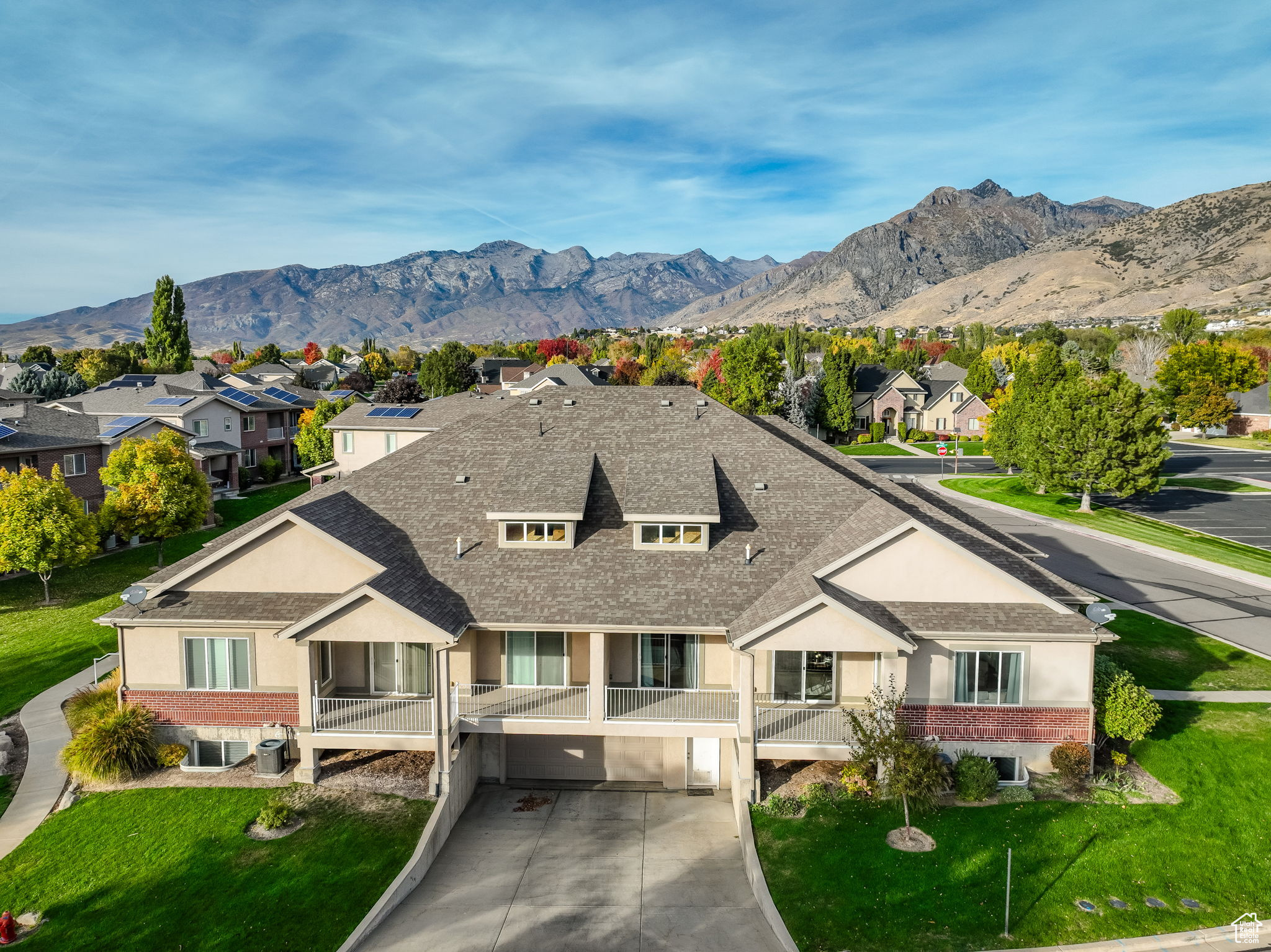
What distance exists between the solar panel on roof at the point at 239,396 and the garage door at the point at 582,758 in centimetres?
5066

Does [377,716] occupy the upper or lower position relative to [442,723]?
lower

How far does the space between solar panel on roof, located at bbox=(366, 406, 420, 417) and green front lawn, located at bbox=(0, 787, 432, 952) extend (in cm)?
3391

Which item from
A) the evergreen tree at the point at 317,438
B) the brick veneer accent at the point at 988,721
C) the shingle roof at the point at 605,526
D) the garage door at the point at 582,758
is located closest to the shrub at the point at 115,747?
the shingle roof at the point at 605,526

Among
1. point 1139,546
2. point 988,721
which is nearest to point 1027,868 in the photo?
point 988,721

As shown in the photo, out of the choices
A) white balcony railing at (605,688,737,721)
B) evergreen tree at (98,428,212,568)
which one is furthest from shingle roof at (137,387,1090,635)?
evergreen tree at (98,428,212,568)

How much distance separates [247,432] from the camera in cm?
6134

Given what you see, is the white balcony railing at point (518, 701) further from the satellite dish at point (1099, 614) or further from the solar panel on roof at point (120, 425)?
the solar panel on roof at point (120, 425)

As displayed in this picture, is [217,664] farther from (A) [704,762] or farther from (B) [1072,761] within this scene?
(B) [1072,761]

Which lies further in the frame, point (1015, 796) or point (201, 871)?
point (1015, 796)

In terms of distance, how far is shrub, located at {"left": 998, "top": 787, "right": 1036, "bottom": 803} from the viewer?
1772cm

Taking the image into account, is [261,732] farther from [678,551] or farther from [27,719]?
[678,551]

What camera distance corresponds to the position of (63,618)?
106 feet

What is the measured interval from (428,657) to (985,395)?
9476 cm

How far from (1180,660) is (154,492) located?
46.2 metres
